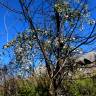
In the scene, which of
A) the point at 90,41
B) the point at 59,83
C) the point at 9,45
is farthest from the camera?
the point at 9,45

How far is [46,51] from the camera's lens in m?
9.35

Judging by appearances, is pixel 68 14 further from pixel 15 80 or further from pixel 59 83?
pixel 15 80

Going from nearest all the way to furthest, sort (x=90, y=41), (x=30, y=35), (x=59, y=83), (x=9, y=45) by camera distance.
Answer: (x=90, y=41), (x=59, y=83), (x=30, y=35), (x=9, y=45)

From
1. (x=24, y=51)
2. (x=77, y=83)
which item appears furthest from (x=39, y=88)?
(x=24, y=51)

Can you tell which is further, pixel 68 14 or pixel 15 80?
pixel 15 80

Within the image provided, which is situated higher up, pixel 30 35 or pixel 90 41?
pixel 30 35

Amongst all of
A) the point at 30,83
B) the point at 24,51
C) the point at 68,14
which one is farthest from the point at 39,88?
the point at 68,14

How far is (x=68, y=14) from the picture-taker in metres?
9.27

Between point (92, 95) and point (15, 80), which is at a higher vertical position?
point (15, 80)

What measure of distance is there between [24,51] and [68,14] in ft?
6.45

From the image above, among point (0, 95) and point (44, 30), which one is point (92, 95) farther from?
point (44, 30)

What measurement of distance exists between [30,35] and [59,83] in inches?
62.5

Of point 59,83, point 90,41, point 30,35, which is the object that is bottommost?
point 59,83

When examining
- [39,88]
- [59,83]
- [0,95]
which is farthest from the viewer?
[0,95]
